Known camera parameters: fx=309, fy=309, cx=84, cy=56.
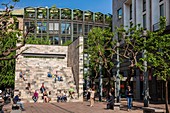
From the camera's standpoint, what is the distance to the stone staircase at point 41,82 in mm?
34188

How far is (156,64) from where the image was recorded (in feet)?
60.2

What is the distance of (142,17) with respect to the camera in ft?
125

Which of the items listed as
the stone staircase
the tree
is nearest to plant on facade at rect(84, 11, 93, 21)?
the stone staircase

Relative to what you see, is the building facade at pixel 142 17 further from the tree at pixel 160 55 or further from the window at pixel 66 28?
the window at pixel 66 28

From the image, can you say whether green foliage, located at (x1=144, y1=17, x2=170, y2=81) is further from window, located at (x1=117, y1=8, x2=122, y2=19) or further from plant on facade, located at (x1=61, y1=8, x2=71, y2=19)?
plant on facade, located at (x1=61, y1=8, x2=71, y2=19)

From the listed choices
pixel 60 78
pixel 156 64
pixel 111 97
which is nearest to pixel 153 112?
pixel 156 64

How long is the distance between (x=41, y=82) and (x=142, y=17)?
14.8 m

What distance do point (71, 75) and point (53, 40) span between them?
127 ft

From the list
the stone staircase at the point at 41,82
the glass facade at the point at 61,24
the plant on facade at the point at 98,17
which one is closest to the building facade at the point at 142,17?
the stone staircase at the point at 41,82

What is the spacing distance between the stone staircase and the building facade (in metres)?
7.83

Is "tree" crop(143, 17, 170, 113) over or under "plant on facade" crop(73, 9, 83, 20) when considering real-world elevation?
under

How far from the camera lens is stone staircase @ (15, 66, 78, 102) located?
3419 cm

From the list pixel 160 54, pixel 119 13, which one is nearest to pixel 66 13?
pixel 119 13

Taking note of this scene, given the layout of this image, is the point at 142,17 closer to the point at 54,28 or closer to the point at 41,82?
the point at 41,82
